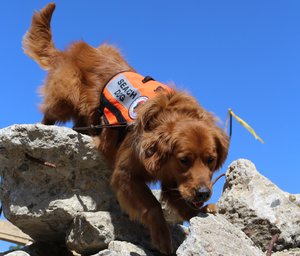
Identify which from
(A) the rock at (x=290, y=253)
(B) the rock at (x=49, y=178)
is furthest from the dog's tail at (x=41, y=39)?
(A) the rock at (x=290, y=253)

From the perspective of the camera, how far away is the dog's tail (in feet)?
23.1

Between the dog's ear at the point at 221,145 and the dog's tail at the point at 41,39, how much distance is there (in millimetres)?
2928

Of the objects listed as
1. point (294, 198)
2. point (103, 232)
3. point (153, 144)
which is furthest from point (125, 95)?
point (294, 198)

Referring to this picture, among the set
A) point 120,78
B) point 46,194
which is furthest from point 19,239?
point 120,78

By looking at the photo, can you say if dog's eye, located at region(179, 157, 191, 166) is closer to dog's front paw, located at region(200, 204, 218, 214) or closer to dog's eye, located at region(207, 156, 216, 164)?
dog's eye, located at region(207, 156, 216, 164)

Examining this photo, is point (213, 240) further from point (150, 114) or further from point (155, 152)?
point (150, 114)

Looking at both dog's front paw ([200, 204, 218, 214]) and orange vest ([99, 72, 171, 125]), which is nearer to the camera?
dog's front paw ([200, 204, 218, 214])

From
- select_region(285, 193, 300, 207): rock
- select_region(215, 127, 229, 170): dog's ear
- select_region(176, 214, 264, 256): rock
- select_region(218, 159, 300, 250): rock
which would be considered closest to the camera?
select_region(176, 214, 264, 256): rock

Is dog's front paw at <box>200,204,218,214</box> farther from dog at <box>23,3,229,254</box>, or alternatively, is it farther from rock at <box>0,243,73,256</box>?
rock at <box>0,243,73,256</box>

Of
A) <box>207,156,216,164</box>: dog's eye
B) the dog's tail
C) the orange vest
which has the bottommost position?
<box>207,156,216,164</box>: dog's eye

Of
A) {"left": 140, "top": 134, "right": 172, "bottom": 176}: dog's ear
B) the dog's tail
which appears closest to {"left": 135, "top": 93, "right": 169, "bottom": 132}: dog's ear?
{"left": 140, "top": 134, "right": 172, "bottom": 176}: dog's ear

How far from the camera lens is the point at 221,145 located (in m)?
5.05

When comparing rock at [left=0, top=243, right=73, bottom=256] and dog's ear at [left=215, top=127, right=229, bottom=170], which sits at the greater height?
dog's ear at [left=215, top=127, right=229, bottom=170]

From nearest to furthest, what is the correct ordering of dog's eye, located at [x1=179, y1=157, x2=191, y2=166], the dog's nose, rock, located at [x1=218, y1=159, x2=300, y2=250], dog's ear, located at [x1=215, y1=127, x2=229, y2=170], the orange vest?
the dog's nose → dog's eye, located at [x1=179, y1=157, x2=191, y2=166] → dog's ear, located at [x1=215, y1=127, x2=229, y2=170] → rock, located at [x1=218, y1=159, x2=300, y2=250] → the orange vest
